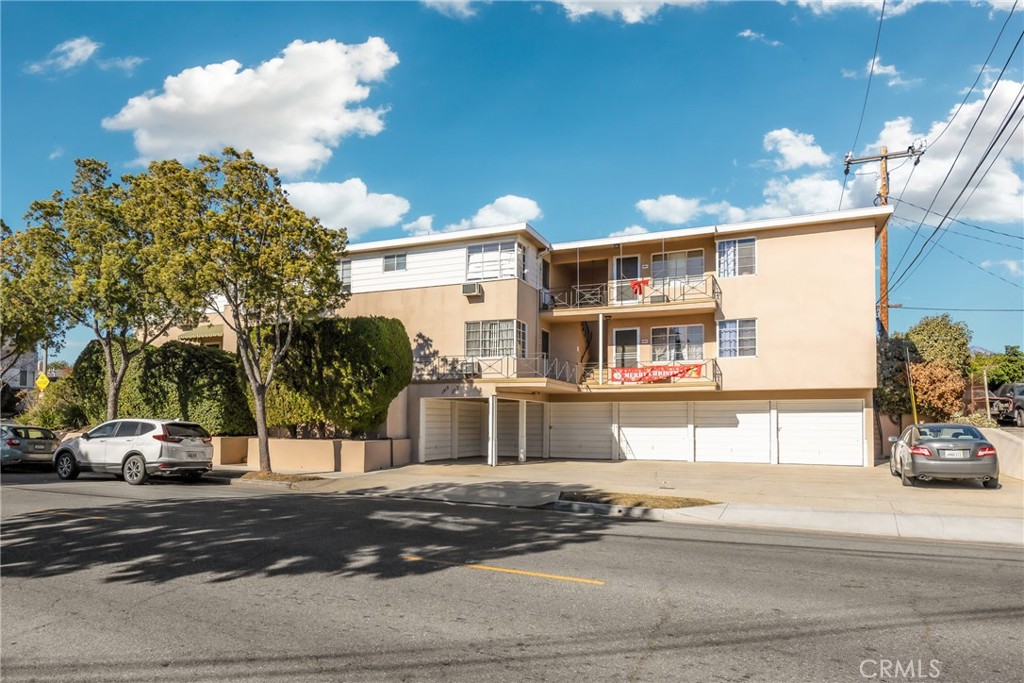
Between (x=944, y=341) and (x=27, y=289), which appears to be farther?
(x=944, y=341)

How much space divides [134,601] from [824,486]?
55.6 ft

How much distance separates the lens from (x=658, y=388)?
2773 cm

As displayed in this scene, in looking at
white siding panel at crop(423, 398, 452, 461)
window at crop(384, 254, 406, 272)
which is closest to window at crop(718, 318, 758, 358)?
white siding panel at crop(423, 398, 452, 461)

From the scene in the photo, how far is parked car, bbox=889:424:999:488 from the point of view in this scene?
1689 centimetres

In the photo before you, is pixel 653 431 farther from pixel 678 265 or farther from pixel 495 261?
pixel 495 261

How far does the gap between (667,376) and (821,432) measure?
233 inches

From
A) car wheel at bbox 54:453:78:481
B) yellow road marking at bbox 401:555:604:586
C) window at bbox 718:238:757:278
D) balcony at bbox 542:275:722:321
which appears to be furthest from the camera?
balcony at bbox 542:275:722:321

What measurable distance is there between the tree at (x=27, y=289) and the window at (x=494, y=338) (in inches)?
527

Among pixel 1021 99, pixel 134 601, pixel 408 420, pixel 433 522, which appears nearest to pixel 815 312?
pixel 1021 99

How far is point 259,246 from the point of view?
63.2 feet

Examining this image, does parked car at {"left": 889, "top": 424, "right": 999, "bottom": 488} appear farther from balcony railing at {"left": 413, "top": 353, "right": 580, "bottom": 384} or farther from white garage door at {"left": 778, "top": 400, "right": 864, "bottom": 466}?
balcony railing at {"left": 413, "top": 353, "right": 580, "bottom": 384}

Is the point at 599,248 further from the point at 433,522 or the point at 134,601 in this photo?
the point at 134,601

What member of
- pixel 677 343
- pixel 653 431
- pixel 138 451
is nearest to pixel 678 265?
pixel 677 343

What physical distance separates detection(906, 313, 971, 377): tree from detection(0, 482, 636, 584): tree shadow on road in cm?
3655
